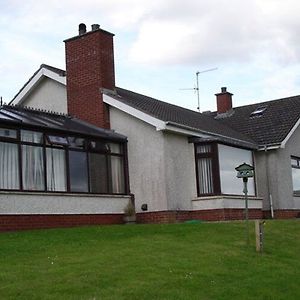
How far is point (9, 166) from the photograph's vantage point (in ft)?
58.0

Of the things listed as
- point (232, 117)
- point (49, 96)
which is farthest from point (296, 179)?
point (49, 96)

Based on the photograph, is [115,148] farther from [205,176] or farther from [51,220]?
[51,220]

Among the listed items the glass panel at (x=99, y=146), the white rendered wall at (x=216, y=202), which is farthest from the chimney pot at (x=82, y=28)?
the white rendered wall at (x=216, y=202)

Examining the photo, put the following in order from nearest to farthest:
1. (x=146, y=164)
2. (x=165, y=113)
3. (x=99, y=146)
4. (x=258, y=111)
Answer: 1. (x=99, y=146)
2. (x=146, y=164)
3. (x=165, y=113)
4. (x=258, y=111)

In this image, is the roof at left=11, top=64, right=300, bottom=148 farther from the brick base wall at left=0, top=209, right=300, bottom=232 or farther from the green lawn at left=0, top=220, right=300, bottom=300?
the green lawn at left=0, top=220, right=300, bottom=300

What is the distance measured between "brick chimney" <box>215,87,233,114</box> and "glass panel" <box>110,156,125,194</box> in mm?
Answer: 12050

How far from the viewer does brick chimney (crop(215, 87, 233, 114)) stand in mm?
32438

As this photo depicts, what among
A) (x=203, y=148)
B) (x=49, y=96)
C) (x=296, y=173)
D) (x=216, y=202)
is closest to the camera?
(x=216, y=202)

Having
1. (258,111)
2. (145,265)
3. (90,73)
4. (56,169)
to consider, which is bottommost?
(145,265)

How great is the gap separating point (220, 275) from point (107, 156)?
10.5 m

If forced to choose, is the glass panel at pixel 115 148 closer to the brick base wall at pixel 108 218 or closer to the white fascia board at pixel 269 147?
the brick base wall at pixel 108 218

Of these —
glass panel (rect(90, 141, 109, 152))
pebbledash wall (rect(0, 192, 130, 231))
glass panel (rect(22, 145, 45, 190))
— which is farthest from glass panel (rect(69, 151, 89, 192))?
glass panel (rect(22, 145, 45, 190))

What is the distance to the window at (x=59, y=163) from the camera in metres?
17.8

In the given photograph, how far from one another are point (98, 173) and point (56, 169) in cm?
181
